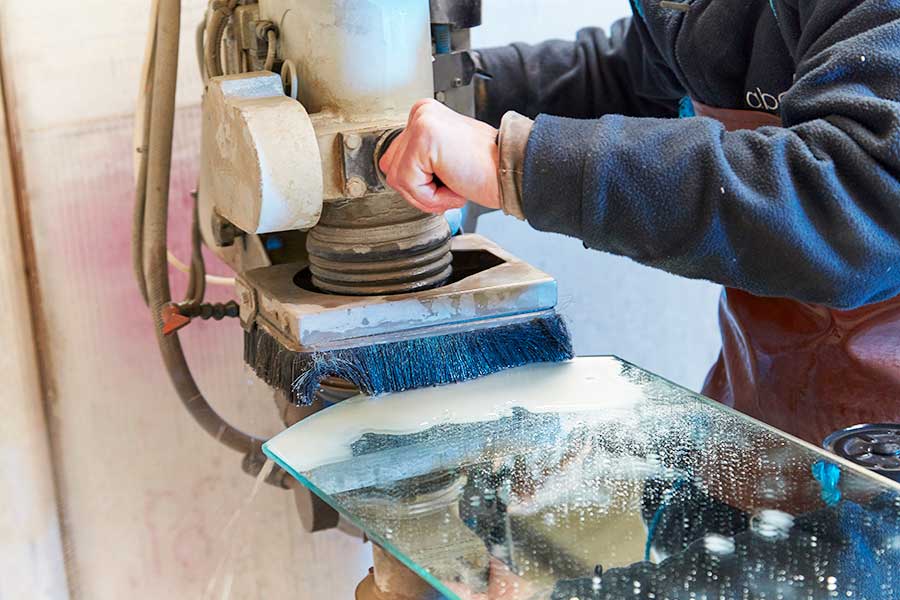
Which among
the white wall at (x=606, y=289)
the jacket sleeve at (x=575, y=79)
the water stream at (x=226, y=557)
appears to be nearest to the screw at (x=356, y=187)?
the jacket sleeve at (x=575, y=79)

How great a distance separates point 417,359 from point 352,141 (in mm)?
149

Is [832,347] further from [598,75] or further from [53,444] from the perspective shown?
[53,444]

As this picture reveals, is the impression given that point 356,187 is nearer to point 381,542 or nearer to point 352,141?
point 352,141

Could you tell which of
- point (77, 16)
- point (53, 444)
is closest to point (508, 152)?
point (77, 16)

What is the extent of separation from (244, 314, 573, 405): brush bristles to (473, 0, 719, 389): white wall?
→ 43 centimetres

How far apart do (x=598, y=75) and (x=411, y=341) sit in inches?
17.4

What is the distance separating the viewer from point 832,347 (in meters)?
0.80

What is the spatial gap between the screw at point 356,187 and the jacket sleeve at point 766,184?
0.34 ft

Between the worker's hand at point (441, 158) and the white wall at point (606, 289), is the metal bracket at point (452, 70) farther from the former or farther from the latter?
the white wall at point (606, 289)

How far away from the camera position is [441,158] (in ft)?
2.16

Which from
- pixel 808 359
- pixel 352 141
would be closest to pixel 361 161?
pixel 352 141

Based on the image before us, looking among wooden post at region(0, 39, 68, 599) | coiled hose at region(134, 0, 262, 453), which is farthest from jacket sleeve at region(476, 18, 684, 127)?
wooden post at region(0, 39, 68, 599)

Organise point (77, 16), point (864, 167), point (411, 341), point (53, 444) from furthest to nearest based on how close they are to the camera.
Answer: point (53, 444) < point (77, 16) < point (411, 341) < point (864, 167)

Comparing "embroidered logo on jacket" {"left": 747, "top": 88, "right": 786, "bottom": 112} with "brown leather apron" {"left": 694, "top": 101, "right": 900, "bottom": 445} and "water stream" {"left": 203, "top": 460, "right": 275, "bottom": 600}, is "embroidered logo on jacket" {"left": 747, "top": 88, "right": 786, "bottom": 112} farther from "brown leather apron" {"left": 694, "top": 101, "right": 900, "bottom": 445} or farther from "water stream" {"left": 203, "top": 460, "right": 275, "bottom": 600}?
"water stream" {"left": 203, "top": 460, "right": 275, "bottom": 600}
